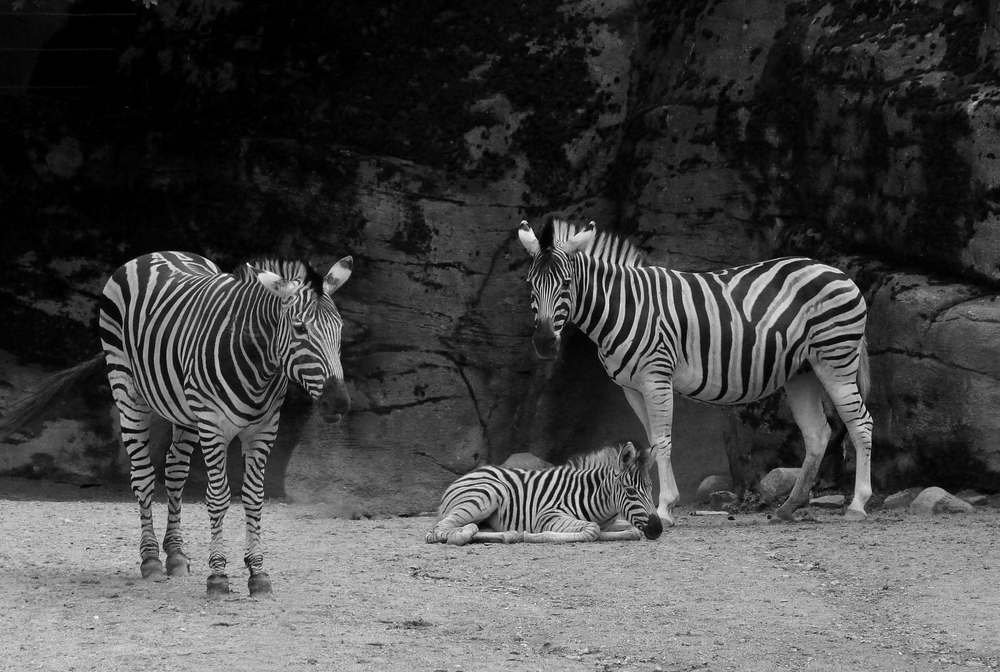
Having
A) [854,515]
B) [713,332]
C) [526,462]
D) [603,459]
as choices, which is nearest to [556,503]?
[603,459]

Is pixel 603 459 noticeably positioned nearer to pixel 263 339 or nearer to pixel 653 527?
pixel 653 527

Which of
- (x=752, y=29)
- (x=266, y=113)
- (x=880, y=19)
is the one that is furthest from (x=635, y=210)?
(x=266, y=113)

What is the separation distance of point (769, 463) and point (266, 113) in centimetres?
589

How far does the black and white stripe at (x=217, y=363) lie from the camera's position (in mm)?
6477

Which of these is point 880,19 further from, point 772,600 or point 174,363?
point 174,363

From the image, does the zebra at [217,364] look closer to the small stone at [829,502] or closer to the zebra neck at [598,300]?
the zebra neck at [598,300]

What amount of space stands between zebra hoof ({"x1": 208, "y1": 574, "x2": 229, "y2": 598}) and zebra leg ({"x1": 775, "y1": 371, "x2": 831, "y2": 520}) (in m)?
4.93

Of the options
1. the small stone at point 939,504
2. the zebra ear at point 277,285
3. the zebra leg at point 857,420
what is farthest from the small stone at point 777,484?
the zebra ear at point 277,285

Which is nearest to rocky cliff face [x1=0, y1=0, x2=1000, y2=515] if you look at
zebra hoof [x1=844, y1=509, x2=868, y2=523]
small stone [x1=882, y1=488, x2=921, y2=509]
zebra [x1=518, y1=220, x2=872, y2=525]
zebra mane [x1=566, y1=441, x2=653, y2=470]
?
zebra [x1=518, y1=220, x2=872, y2=525]

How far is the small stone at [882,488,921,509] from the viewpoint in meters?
Answer: 10.4

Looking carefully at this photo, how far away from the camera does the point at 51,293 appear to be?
12.6m

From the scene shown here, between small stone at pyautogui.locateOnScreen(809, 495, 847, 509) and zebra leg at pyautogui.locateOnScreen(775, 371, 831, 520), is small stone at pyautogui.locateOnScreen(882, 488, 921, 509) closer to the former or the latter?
small stone at pyautogui.locateOnScreen(809, 495, 847, 509)

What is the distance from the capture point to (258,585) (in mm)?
6738

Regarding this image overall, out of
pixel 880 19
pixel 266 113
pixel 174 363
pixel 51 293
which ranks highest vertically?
pixel 880 19
